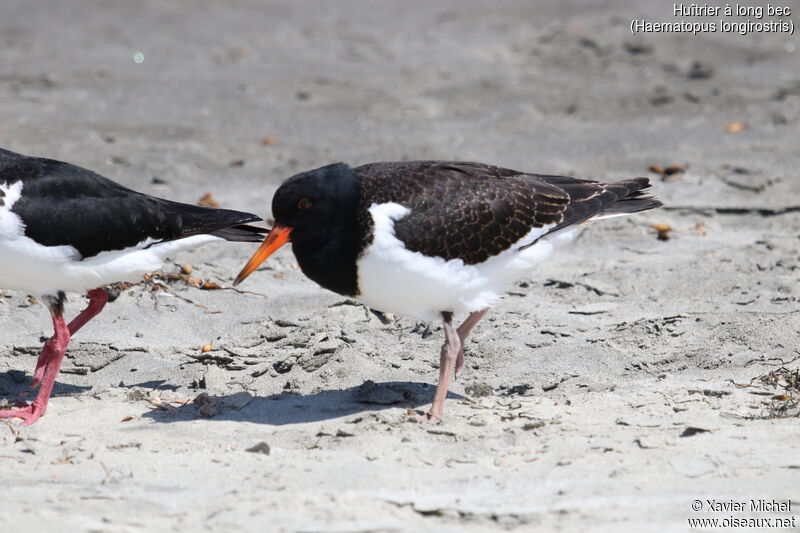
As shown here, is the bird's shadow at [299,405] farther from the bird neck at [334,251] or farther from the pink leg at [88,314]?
the pink leg at [88,314]

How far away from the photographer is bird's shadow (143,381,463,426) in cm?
610

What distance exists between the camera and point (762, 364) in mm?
6496

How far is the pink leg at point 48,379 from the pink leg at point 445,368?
92.5 inches

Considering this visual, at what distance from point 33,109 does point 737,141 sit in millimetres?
8341

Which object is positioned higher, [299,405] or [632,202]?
[632,202]

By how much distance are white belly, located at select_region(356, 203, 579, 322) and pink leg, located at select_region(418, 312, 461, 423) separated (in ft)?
0.41

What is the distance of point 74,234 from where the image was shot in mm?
6332

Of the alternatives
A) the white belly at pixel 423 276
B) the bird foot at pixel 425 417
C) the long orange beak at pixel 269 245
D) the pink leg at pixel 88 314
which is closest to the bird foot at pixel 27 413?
the pink leg at pixel 88 314

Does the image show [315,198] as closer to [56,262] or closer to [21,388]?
[56,262]

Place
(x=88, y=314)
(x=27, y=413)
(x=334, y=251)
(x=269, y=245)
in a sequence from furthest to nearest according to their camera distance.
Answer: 1. (x=88, y=314)
2. (x=27, y=413)
3. (x=269, y=245)
4. (x=334, y=251)

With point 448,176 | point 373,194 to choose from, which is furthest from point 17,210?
point 448,176

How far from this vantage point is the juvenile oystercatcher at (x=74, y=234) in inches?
244

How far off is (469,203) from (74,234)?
250 centimetres

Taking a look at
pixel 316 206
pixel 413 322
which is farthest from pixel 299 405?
pixel 413 322
